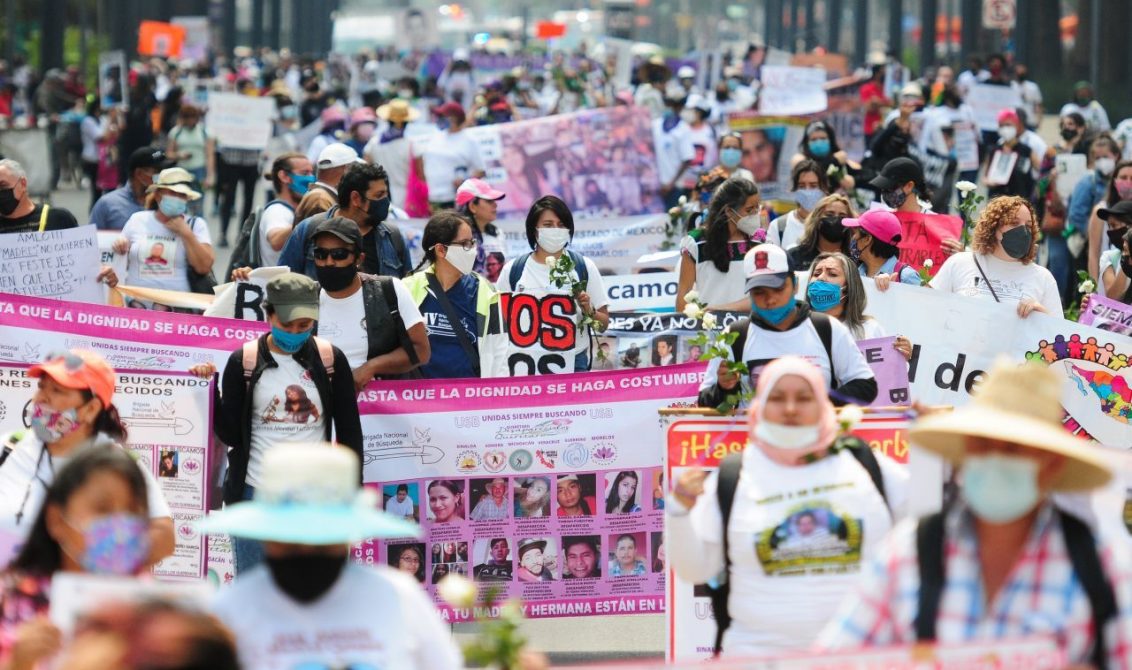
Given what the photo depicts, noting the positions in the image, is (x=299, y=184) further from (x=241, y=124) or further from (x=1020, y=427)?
(x=241, y=124)

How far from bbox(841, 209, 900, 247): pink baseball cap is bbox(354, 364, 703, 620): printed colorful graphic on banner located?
220cm

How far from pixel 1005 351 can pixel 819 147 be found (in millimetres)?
7301

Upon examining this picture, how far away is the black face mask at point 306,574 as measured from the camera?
4297 millimetres

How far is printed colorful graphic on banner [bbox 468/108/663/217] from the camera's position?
1938cm

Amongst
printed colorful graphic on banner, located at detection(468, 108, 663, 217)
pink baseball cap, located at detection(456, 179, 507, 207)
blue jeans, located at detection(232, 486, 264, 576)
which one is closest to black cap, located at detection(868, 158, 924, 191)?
pink baseball cap, located at detection(456, 179, 507, 207)

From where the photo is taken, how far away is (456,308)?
962 centimetres

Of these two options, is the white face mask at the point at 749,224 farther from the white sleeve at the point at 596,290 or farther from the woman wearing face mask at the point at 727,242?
the white sleeve at the point at 596,290

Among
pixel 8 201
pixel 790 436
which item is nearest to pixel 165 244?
pixel 8 201

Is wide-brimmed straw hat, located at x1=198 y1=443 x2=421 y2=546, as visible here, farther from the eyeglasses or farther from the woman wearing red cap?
the eyeglasses

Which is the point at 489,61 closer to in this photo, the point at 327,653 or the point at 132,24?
the point at 132,24

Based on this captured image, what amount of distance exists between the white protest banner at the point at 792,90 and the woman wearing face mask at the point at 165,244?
516 inches

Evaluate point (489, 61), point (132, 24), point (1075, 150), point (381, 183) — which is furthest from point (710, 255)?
point (132, 24)

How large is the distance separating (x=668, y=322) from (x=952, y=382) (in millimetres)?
1583

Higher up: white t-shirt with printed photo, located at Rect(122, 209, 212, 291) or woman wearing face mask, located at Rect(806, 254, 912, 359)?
woman wearing face mask, located at Rect(806, 254, 912, 359)
